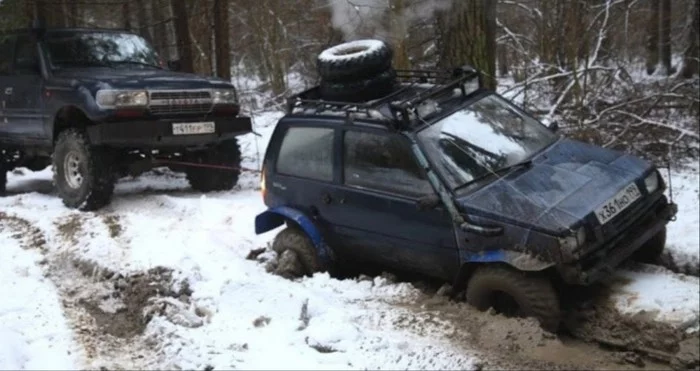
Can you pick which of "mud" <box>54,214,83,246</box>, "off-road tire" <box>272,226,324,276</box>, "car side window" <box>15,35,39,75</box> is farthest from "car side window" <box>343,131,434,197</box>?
"car side window" <box>15,35,39,75</box>

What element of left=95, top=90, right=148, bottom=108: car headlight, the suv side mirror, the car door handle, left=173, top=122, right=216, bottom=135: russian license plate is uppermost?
the suv side mirror

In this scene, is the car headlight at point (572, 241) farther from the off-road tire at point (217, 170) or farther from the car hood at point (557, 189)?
the off-road tire at point (217, 170)

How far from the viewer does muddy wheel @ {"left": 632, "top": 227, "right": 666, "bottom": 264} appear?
15.9ft

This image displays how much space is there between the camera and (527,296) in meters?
4.22

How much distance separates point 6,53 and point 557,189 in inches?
280

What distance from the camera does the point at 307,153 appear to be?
5.54 m

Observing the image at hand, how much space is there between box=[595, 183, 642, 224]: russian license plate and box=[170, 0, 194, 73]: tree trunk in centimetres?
822

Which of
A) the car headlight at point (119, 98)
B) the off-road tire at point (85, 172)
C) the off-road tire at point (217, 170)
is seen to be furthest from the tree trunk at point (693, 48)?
the off-road tire at point (85, 172)

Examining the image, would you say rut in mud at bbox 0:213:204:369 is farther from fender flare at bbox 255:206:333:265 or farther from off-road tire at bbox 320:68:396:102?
off-road tire at bbox 320:68:396:102

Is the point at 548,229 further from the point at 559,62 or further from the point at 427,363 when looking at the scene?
the point at 559,62

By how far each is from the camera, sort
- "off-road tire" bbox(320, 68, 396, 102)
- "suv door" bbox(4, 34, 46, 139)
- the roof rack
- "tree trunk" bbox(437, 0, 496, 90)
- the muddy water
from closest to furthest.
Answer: the muddy water
the roof rack
"off-road tire" bbox(320, 68, 396, 102)
"tree trunk" bbox(437, 0, 496, 90)
"suv door" bbox(4, 34, 46, 139)

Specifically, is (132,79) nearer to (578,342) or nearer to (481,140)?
(481,140)

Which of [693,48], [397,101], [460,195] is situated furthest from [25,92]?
[693,48]

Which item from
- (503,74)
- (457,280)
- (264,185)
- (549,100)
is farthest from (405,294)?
(503,74)
